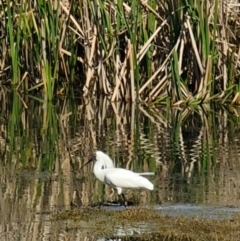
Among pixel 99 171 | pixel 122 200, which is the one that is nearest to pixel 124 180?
pixel 122 200

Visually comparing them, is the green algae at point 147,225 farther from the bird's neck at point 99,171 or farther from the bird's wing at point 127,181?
the bird's neck at point 99,171

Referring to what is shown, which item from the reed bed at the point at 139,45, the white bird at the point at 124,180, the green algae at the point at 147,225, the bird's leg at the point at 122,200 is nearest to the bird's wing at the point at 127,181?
the white bird at the point at 124,180

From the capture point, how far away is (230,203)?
7.35 m

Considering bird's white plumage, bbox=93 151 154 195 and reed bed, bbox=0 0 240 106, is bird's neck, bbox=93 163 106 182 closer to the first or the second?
bird's white plumage, bbox=93 151 154 195

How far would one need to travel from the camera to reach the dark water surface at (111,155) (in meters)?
6.96

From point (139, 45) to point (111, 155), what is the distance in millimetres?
4242

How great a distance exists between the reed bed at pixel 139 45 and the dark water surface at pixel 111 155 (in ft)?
1.05

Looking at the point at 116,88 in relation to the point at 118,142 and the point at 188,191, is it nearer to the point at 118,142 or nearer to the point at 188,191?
the point at 118,142

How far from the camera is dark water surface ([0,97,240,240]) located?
6.96 metres

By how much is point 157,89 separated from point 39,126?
2.11m

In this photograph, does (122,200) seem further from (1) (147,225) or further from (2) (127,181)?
(1) (147,225)

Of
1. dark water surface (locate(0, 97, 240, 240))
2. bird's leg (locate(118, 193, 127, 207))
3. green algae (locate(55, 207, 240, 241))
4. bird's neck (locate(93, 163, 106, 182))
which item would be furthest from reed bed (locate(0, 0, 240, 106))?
green algae (locate(55, 207, 240, 241))

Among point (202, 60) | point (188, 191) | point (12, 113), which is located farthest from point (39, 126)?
point (188, 191)

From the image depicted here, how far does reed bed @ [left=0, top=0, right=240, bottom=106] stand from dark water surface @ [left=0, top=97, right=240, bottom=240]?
1.05 ft
